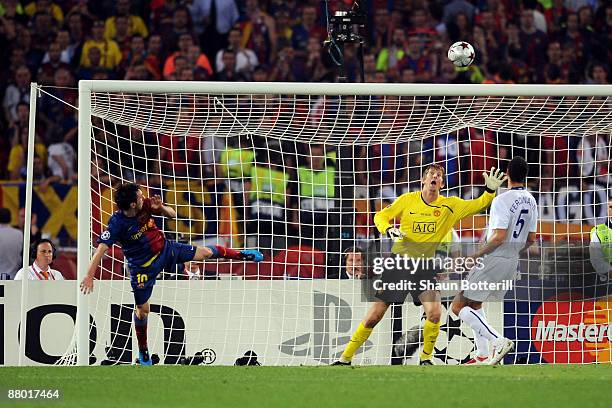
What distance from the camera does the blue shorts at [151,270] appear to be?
35.6 ft

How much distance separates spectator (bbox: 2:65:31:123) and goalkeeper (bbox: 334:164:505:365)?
7.15m

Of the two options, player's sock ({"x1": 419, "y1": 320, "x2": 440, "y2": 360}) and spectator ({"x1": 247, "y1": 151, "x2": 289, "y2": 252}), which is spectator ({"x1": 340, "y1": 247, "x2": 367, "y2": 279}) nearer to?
spectator ({"x1": 247, "y1": 151, "x2": 289, "y2": 252})

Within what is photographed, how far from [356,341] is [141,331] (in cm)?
190

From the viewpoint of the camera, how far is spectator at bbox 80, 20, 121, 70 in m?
17.2

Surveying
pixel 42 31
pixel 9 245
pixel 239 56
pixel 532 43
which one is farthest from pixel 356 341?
pixel 42 31

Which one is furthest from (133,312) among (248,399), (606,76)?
(606,76)

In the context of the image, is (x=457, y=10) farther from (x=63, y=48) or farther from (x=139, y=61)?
(x=63, y=48)

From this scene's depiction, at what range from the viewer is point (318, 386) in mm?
8422

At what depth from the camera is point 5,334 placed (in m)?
11.9

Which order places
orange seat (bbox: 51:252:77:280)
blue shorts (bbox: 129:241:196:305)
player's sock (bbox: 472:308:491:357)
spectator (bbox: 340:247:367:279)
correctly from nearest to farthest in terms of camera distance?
blue shorts (bbox: 129:241:196:305), player's sock (bbox: 472:308:491:357), spectator (bbox: 340:247:367:279), orange seat (bbox: 51:252:77:280)

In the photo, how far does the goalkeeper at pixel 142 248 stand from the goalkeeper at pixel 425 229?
122cm

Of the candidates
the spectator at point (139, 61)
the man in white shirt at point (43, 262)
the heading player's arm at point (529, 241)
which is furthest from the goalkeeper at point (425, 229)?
the spectator at point (139, 61)

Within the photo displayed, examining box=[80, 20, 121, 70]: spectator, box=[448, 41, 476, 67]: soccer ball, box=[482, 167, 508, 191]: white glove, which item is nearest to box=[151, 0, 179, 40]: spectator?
box=[80, 20, 121, 70]: spectator

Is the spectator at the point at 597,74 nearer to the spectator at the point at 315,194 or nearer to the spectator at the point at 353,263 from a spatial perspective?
the spectator at the point at 315,194
